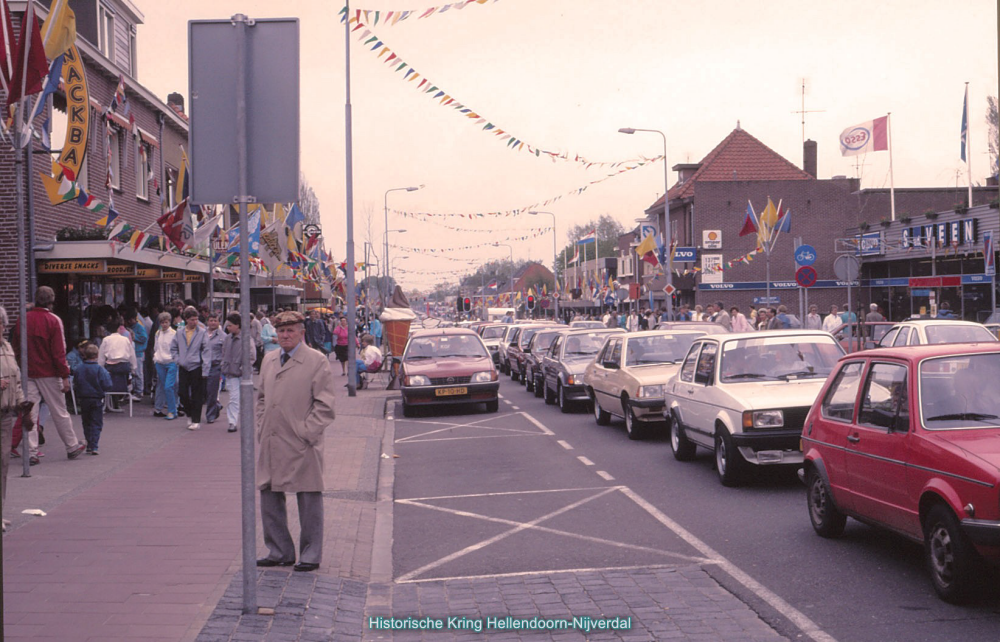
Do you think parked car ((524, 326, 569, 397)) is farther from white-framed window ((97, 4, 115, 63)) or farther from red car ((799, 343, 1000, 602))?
red car ((799, 343, 1000, 602))

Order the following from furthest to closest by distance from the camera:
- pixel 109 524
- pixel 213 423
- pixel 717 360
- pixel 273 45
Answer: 1. pixel 213 423
2. pixel 717 360
3. pixel 109 524
4. pixel 273 45

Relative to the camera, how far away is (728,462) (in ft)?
33.9

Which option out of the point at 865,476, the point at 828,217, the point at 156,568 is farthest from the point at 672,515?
the point at 828,217

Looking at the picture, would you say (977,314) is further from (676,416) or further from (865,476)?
(865,476)

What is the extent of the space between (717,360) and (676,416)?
1.26 m

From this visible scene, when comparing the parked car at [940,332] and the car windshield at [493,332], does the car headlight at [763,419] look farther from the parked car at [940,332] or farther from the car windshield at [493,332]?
the car windshield at [493,332]

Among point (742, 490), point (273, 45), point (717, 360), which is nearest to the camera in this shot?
point (273, 45)

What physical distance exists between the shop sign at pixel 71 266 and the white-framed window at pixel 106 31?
8055mm

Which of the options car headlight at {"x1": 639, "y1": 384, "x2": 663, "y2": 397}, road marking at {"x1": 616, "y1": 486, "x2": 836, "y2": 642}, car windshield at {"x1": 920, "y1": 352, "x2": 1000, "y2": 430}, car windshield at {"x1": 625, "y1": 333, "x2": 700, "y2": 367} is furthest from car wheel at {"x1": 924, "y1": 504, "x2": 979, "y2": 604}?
car windshield at {"x1": 625, "y1": 333, "x2": 700, "y2": 367}

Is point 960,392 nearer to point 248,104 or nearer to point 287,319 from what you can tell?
point 287,319

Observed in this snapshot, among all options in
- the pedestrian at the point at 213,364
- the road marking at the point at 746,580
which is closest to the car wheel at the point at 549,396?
the pedestrian at the point at 213,364

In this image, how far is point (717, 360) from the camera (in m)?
11.5

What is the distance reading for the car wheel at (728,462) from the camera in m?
10.2

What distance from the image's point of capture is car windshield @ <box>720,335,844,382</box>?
1123 centimetres
